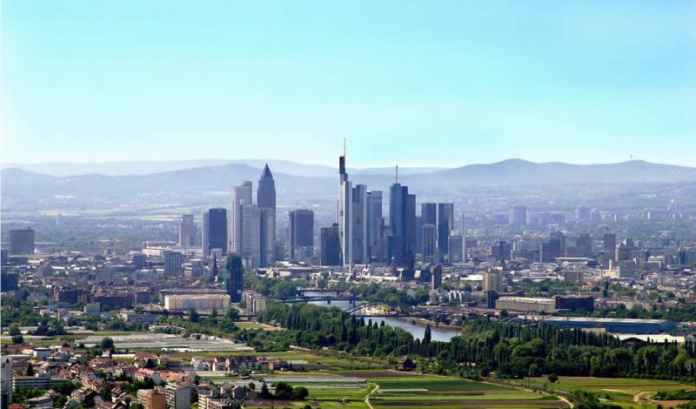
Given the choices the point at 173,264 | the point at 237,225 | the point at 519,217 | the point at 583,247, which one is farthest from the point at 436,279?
the point at 519,217

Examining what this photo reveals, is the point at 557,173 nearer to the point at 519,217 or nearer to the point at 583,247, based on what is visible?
the point at 519,217

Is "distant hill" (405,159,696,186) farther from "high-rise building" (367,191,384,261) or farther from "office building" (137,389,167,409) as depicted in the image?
"office building" (137,389,167,409)

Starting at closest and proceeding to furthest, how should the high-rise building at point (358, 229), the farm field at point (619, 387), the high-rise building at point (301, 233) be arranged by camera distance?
the farm field at point (619, 387) → the high-rise building at point (358, 229) → the high-rise building at point (301, 233)

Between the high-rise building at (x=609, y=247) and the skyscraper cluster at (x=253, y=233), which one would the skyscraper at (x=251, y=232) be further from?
the high-rise building at (x=609, y=247)

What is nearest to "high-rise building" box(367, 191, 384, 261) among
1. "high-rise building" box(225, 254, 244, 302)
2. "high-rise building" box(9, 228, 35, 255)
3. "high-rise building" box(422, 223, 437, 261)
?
"high-rise building" box(422, 223, 437, 261)

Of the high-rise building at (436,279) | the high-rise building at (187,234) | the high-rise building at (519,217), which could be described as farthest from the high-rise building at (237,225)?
the high-rise building at (519,217)

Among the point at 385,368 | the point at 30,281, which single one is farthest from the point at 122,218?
Result: the point at 385,368
